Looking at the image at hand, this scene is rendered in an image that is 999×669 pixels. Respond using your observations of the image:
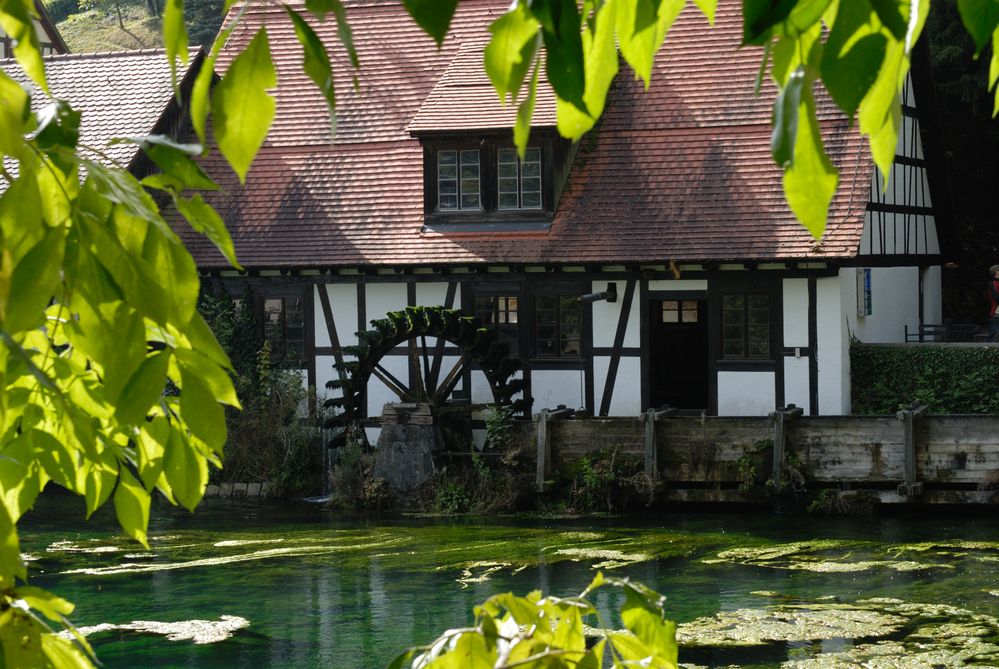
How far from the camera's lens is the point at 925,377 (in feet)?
59.1

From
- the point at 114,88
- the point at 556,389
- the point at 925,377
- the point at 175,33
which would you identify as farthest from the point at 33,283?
the point at 114,88

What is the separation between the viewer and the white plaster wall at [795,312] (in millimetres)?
17656

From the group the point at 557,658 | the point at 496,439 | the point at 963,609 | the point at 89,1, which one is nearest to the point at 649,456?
the point at 496,439

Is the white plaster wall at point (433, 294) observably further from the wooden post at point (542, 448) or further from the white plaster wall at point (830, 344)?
the white plaster wall at point (830, 344)

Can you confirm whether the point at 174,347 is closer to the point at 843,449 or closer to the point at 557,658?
the point at 557,658

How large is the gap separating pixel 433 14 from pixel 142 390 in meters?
0.49

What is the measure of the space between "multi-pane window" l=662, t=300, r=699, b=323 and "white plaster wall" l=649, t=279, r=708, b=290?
2.78 feet

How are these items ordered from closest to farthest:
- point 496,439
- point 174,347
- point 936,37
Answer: point 174,347 → point 496,439 → point 936,37

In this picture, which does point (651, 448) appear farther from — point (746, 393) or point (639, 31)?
point (639, 31)

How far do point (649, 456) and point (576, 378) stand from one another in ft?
6.44

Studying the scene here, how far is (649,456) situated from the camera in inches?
671

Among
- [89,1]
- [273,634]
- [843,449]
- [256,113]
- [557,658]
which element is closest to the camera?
[256,113]

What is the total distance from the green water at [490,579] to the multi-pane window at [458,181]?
4.59 meters

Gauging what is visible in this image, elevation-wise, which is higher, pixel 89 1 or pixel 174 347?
pixel 89 1
